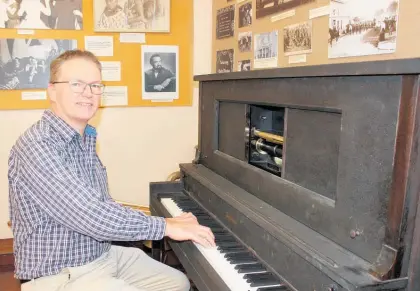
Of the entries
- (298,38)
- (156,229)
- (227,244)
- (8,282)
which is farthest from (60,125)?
(8,282)

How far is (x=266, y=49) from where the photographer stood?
2342mm

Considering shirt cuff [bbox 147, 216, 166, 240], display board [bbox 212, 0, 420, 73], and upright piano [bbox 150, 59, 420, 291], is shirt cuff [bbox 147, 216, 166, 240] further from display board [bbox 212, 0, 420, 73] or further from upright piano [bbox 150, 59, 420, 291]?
display board [bbox 212, 0, 420, 73]

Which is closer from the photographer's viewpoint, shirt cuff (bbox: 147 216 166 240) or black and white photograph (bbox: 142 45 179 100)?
Answer: shirt cuff (bbox: 147 216 166 240)

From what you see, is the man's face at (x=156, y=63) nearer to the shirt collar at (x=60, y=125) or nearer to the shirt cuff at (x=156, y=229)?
the shirt collar at (x=60, y=125)

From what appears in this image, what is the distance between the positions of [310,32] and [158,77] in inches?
55.2

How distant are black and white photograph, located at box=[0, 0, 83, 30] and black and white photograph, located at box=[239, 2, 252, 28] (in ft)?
3.63

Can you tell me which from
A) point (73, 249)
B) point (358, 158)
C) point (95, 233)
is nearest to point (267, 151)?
point (358, 158)

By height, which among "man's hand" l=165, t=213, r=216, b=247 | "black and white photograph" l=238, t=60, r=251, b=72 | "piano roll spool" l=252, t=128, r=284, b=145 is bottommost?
"man's hand" l=165, t=213, r=216, b=247

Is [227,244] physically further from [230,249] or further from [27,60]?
[27,60]

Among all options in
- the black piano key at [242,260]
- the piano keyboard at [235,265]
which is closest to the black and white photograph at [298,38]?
the piano keyboard at [235,265]

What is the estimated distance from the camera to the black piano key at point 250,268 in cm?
132

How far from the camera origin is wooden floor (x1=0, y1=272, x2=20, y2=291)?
273 centimetres

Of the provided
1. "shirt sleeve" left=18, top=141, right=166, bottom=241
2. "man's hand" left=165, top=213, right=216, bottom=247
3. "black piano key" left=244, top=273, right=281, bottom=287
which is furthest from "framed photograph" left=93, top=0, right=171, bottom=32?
"black piano key" left=244, top=273, right=281, bottom=287

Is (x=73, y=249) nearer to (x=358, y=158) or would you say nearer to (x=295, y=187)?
(x=295, y=187)
